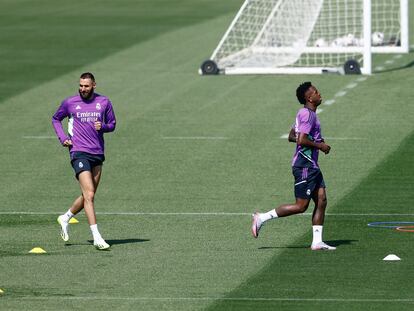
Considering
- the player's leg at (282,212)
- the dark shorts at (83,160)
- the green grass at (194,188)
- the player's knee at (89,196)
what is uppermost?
the dark shorts at (83,160)

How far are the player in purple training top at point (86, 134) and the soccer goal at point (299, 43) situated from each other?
16.0m

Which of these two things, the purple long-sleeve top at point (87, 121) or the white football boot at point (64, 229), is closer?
the purple long-sleeve top at point (87, 121)

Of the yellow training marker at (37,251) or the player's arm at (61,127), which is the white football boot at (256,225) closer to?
the player's arm at (61,127)

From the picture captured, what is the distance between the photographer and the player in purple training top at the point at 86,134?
18094 millimetres

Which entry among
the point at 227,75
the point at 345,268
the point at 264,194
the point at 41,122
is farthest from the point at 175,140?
the point at 345,268

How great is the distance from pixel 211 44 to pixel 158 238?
22.2m

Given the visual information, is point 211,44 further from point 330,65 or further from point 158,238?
point 158,238

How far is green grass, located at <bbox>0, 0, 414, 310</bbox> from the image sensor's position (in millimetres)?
15617

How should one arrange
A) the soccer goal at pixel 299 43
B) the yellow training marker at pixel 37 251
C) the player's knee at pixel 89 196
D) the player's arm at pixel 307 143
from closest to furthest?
1. the player's arm at pixel 307 143
2. the yellow training marker at pixel 37 251
3. the player's knee at pixel 89 196
4. the soccer goal at pixel 299 43

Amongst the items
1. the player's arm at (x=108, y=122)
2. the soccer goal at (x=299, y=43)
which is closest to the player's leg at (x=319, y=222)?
the player's arm at (x=108, y=122)

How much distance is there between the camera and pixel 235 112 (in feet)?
98.9

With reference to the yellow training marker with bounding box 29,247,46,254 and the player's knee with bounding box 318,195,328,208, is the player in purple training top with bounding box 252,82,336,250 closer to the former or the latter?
the player's knee with bounding box 318,195,328,208

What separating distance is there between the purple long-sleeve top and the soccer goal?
15956 millimetres

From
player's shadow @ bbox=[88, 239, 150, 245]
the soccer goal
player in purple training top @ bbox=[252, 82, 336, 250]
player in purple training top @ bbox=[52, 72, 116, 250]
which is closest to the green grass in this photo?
player's shadow @ bbox=[88, 239, 150, 245]
